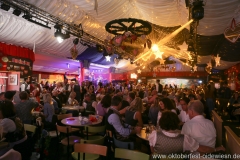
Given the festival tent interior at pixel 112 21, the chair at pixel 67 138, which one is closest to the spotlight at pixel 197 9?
the festival tent interior at pixel 112 21

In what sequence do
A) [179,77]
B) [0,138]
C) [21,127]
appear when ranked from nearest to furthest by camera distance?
[0,138] → [21,127] → [179,77]

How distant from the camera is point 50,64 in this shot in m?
10.6

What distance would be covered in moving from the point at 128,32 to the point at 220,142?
3416mm

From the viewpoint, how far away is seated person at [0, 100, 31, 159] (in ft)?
8.76

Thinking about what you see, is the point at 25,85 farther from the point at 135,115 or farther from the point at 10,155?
the point at 10,155

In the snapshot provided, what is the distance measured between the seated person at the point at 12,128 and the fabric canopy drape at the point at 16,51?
15.5 feet

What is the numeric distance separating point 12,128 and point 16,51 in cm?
538

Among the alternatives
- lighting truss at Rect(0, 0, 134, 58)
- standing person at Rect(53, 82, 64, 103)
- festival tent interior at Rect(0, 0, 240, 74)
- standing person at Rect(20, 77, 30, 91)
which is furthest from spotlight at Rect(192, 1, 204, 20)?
standing person at Rect(20, 77, 30, 91)

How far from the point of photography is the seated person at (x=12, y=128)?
267 centimetres

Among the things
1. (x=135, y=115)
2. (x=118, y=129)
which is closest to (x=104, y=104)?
(x=135, y=115)

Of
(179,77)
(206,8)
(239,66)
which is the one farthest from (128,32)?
(179,77)

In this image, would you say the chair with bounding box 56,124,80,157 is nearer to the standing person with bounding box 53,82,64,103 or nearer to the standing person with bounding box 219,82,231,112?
the standing person with bounding box 53,82,64,103

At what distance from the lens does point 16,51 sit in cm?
716

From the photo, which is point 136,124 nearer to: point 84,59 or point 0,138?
point 0,138
